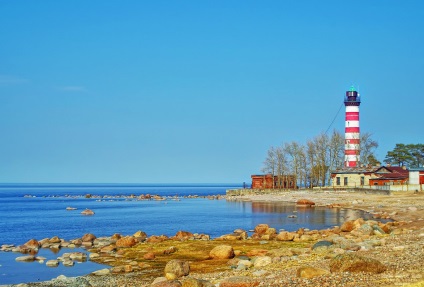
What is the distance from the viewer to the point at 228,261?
2662 centimetres

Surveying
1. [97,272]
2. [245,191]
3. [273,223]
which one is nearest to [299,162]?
[245,191]

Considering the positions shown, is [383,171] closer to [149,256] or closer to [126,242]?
[126,242]

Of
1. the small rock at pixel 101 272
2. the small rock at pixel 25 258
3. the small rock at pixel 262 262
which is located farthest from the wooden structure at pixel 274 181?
the small rock at pixel 262 262

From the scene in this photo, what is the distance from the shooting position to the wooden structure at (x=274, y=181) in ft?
385

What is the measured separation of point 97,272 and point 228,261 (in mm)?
6275

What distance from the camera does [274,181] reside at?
120 meters

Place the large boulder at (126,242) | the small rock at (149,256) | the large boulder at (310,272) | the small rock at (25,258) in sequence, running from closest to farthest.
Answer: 1. the large boulder at (310,272)
2. the small rock at (149,256)
3. the small rock at (25,258)
4. the large boulder at (126,242)

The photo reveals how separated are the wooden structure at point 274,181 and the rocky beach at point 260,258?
69425mm

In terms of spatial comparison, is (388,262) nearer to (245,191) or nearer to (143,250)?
(143,250)

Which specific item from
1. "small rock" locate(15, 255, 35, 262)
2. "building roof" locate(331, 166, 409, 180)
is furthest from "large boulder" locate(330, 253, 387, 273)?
"building roof" locate(331, 166, 409, 180)

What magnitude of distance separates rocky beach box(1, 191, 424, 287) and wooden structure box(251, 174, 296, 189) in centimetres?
6943

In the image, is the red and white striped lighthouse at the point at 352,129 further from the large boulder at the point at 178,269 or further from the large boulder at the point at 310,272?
the large boulder at the point at 310,272

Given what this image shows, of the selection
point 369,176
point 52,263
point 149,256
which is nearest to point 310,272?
point 149,256

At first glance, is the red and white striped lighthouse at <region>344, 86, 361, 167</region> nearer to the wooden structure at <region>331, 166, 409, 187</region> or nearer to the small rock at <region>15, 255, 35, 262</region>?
the wooden structure at <region>331, 166, 409, 187</region>
